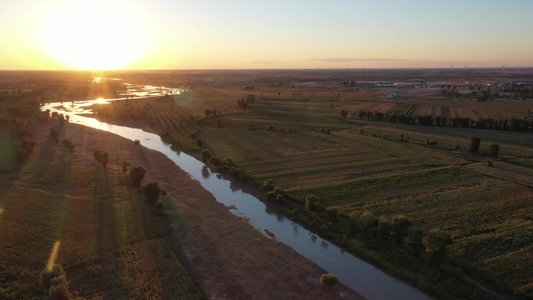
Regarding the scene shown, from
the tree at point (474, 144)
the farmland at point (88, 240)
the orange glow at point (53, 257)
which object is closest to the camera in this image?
the farmland at point (88, 240)

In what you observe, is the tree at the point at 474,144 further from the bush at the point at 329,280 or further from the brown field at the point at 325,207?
the bush at the point at 329,280

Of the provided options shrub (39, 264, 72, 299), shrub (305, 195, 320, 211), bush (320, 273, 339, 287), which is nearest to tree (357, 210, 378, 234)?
shrub (305, 195, 320, 211)

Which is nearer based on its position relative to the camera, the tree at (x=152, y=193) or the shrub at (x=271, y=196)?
the tree at (x=152, y=193)

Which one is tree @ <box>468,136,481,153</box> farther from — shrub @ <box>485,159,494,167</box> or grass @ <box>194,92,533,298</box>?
shrub @ <box>485,159,494,167</box>

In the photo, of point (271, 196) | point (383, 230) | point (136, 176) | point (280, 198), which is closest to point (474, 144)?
point (383, 230)

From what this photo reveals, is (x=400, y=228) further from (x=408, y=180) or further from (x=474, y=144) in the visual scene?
(x=474, y=144)

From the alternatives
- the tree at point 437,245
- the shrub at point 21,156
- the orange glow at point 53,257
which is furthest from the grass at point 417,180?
the shrub at point 21,156

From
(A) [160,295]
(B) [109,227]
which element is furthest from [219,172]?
(A) [160,295]
